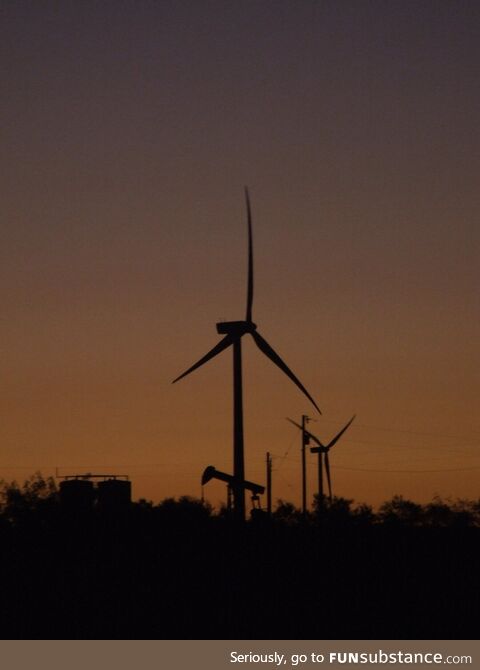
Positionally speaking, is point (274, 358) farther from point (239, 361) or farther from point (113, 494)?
point (113, 494)

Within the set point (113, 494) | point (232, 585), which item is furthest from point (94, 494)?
point (232, 585)

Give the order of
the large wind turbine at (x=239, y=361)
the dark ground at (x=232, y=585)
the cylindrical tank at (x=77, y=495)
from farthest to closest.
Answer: the cylindrical tank at (x=77, y=495), the large wind turbine at (x=239, y=361), the dark ground at (x=232, y=585)

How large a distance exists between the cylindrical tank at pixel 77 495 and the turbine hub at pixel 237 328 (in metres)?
30.6

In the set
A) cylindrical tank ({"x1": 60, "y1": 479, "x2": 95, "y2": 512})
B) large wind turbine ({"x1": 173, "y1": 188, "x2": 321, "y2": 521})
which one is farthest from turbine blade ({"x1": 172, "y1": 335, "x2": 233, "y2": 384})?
cylindrical tank ({"x1": 60, "y1": 479, "x2": 95, "y2": 512})

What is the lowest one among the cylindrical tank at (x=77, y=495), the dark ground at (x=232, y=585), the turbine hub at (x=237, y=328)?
the dark ground at (x=232, y=585)

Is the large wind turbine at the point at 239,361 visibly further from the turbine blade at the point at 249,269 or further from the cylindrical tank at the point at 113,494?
the cylindrical tank at the point at 113,494

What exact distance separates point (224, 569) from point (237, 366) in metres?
13.5

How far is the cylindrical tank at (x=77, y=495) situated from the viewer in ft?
355

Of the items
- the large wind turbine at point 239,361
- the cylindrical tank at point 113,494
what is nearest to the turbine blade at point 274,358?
the large wind turbine at point 239,361

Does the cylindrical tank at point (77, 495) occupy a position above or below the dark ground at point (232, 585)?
above

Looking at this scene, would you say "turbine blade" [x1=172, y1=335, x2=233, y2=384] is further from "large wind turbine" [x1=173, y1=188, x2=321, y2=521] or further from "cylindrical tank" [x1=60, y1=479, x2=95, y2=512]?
"cylindrical tank" [x1=60, y1=479, x2=95, y2=512]

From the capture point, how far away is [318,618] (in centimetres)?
5269
